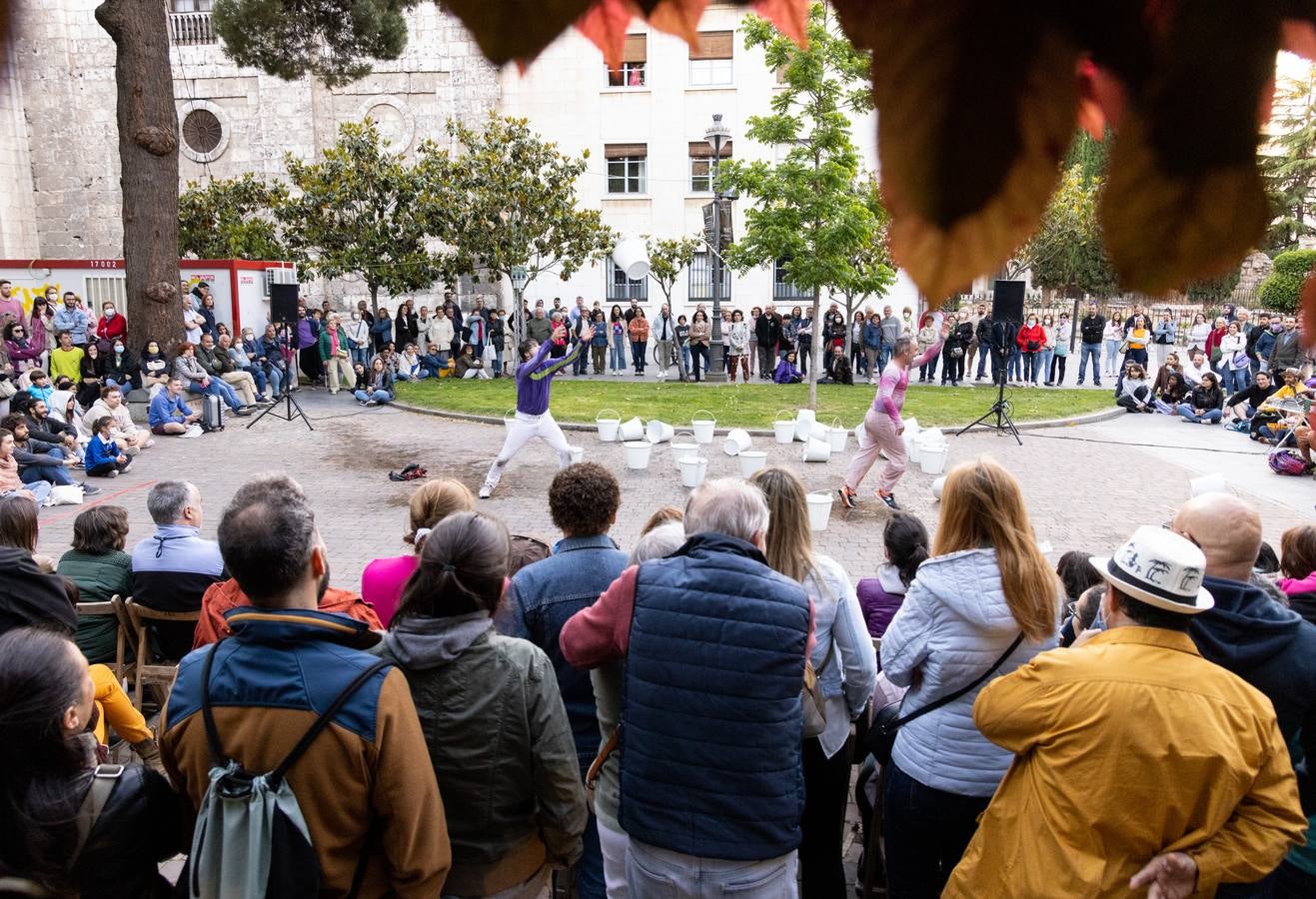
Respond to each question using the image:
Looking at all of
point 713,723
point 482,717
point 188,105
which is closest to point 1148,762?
point 713,723

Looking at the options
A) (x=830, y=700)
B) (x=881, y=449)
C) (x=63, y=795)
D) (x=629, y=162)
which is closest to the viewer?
(x=629, y=162)

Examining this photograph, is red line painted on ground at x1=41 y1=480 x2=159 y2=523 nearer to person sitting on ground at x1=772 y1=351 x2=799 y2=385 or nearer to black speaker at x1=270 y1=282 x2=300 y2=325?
black speaker at x1=270 y1=282 x2=300 y2=325

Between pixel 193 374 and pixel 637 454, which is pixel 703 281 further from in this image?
pixel 637 454

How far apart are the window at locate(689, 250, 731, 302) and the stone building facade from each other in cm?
2122

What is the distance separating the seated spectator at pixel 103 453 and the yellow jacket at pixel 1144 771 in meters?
10.8

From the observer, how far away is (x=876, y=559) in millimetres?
7336

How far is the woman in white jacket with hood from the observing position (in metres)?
2.48

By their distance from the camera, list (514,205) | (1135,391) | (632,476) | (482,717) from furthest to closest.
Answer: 1. (514,205)
2. (1135,391)
3. (632,476)
4. (482,717)

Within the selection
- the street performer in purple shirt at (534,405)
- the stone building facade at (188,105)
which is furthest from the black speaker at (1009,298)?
the street performer in purple shirt at (534,405)

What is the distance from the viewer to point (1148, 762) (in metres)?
1.85

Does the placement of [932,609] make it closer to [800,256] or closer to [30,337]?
[800,256]

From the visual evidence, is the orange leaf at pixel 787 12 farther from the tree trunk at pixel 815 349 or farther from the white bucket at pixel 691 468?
the tree trunk at pixel 815 349

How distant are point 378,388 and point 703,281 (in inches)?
452

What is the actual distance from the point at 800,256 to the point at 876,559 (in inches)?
147
